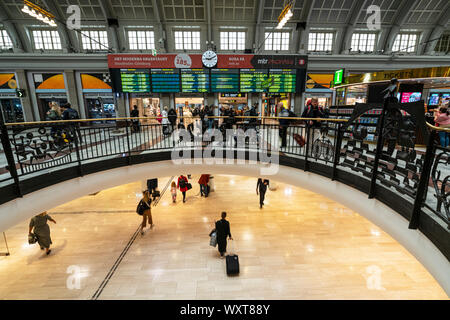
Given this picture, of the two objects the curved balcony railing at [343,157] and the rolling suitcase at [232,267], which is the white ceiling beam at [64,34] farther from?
the rolling suitcase at [232,267]

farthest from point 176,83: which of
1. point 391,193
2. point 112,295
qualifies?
point 391,193

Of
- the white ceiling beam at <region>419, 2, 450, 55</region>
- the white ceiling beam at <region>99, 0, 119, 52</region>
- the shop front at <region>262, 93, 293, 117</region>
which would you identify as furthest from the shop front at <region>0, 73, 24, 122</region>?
the white ceiling beam at <region>419, 2, 450, 55</region>

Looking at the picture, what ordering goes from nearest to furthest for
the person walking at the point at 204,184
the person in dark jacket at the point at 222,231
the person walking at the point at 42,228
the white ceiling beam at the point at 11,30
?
the person in dark jacket at the point at 222,231 → the person walking at the point at 42,228 → the person walking at the point at 204,184 → the white ceiling beam at the point at 11,30

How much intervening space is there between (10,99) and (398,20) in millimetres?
25481

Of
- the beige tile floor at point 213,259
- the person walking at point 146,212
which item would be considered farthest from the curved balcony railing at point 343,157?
the beige tile floor at point 213,259

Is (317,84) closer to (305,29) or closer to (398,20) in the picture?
(305,29)

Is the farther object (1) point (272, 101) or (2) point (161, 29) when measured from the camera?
(1) point (272, 101)

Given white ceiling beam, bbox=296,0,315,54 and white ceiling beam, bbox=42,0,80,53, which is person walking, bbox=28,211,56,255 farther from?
white ceiling beam, bbox=296,0,315,54

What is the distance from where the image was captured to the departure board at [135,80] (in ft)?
43.6

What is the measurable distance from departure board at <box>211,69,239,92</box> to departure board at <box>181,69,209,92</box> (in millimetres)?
431

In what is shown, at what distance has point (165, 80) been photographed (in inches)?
529

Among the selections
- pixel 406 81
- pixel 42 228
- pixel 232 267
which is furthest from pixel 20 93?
pixel 406 81

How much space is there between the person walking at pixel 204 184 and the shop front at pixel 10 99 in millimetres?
12645
